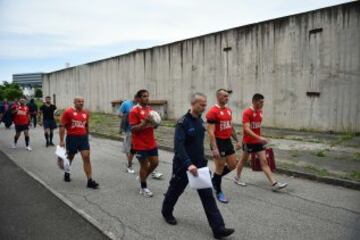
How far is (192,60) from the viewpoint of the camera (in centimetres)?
1931

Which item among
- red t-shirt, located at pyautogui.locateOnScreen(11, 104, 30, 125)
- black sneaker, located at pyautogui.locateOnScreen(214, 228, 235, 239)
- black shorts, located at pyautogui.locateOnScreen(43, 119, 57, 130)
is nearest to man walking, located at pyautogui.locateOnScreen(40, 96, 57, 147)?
black shorts, located at pyautogui.locateOnScreen(43, 119, 57, 130)

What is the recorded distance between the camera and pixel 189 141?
16.7ft

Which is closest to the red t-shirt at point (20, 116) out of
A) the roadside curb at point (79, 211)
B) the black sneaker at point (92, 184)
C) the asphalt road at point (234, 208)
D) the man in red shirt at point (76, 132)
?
the asphalt road at point (234, 208)

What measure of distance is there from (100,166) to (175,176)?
192 inches

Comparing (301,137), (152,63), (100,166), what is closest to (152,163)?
(100,166)

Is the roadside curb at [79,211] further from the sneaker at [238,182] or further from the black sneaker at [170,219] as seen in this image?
the sneaker at [238,182]

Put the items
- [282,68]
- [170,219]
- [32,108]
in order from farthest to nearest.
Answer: [32,108], [282,68], [170,219]

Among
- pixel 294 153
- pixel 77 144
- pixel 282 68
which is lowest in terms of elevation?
pixel 294 153

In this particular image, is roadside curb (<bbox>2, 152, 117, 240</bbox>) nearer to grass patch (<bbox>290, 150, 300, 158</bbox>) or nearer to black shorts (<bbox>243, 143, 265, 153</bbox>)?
black shorts (<bbox>243, 143, 265, 153</bbox>)

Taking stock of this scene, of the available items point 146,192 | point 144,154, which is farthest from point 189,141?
point 146,192

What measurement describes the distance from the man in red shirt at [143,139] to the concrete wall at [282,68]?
866 centimetres

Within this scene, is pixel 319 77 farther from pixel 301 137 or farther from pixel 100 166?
pixel 100 166

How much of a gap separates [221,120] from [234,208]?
1.48 metres

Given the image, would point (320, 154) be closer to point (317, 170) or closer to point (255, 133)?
point (317, 170)
